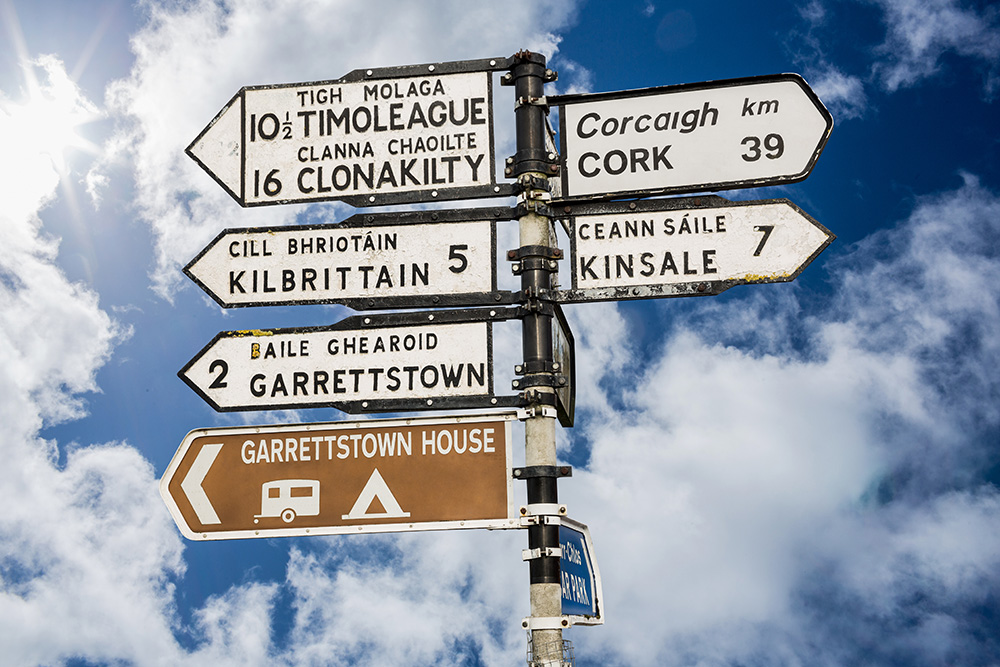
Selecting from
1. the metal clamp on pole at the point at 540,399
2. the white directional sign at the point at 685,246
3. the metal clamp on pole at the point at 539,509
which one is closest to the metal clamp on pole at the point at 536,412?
the metal clamp on pole at the point at 540,399

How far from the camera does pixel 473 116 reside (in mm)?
5551

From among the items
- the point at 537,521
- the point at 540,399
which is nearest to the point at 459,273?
the point at 540,399

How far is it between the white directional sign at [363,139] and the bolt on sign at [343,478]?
140 centimetres

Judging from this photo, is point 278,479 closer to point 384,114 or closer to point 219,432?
point 219,432

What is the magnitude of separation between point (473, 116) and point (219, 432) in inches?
93.0

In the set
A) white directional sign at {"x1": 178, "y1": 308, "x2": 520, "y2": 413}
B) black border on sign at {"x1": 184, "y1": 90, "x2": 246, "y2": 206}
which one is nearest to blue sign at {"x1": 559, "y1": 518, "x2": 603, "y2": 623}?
white directional sign at {"x1": 178, "y1": 308, "x2": 520, "y2": 413}

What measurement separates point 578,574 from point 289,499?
65.4 inches

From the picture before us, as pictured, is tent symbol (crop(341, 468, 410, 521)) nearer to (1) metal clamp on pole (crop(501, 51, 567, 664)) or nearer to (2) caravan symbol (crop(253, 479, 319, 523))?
(2) caravan symbol (crop(253, 479, 319, 523))

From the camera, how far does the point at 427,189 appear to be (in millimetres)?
5512

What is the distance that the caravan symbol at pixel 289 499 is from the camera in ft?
17.0

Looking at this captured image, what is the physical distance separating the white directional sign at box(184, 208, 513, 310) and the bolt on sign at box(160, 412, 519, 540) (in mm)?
750

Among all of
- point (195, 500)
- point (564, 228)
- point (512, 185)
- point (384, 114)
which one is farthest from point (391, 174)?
point (195, 500)

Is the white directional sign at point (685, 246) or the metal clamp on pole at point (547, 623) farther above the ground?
the white directional sign at point (685, 246)

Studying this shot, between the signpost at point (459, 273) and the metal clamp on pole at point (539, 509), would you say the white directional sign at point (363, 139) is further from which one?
the metal clamp on pole at point (539, 509)
